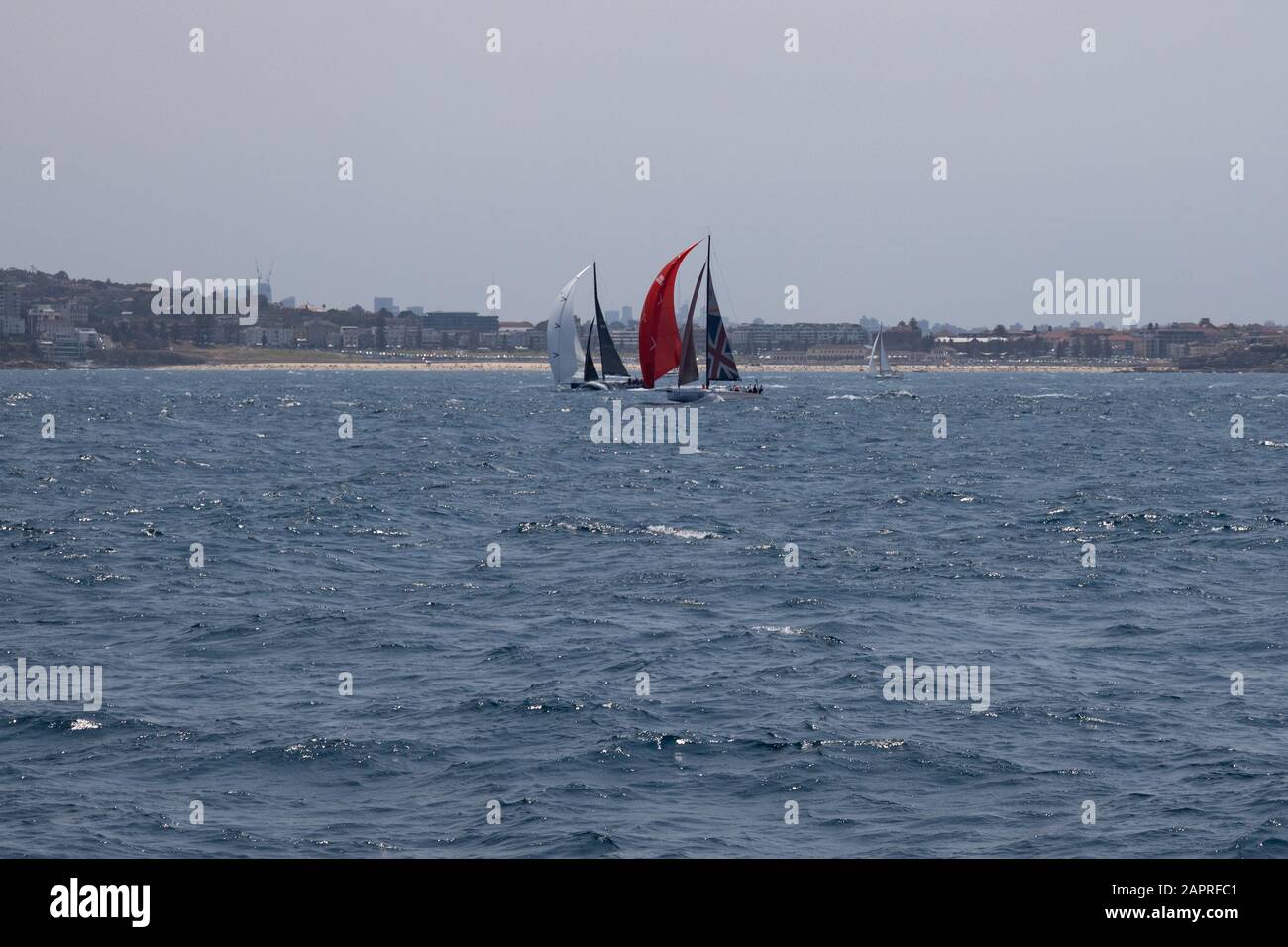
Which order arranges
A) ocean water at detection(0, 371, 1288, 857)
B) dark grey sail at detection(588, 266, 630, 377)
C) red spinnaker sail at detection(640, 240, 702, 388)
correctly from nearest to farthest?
1. ocean water at detection(0, 371, 1288, 857)
2. red spinnaker sail at detection(640, 240, 702, 388)
3. dark grey sail at detection(588, 266, 630, 377)

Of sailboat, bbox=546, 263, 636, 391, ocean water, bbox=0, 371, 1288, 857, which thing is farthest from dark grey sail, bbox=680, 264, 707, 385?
ocean water, bbox=0, 371, 1288, 857

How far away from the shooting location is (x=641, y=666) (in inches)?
861

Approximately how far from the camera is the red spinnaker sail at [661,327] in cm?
9244

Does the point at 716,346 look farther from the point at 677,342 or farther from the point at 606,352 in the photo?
the point at 606,352

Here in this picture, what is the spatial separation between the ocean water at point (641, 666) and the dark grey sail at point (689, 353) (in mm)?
44036

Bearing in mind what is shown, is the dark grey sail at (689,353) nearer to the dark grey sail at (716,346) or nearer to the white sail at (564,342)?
the dark grey sail at (716,346)

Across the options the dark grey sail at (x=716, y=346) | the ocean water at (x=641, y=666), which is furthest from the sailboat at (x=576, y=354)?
the ocean water at (x=641, y=666)

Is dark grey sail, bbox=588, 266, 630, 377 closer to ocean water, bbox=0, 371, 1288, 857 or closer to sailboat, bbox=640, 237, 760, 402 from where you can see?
sailboat, bbox=640, 237, 760, 402

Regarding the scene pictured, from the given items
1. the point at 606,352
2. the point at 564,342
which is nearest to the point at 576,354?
the point at 564,342

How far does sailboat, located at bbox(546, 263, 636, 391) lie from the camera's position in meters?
117

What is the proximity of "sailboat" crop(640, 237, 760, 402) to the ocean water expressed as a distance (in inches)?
1706

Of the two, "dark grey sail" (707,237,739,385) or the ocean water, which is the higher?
"dark grey sail" (707,237,739,385)
